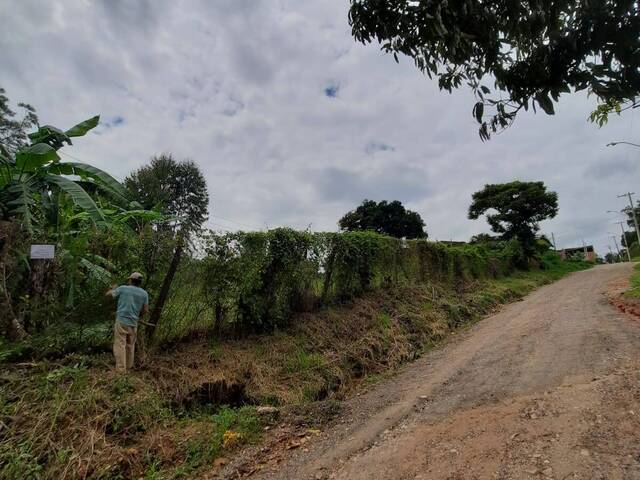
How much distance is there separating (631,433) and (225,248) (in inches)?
226

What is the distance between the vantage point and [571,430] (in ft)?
10.6

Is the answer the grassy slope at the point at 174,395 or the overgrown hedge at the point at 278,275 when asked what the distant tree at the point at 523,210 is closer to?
the overgrown hedge at the point at 278,275

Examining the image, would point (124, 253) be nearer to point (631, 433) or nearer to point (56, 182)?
point (56, 182)

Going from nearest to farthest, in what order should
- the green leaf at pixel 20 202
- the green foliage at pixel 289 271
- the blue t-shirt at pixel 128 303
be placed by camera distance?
the blue t-shirt at pixel 128 303 → the green leaf at pixel 20 202 → the green foliage at pixel 289 271

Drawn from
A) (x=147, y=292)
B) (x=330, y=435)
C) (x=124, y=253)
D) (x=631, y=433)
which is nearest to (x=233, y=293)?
(x=147, y=292)

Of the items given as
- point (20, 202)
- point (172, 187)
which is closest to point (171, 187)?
point (172, 187)

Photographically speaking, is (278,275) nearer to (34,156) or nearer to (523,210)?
(34,156)

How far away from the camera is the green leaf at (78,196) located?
23.3ft

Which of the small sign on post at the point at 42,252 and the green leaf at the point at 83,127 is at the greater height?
the green leaf at the point at 83,127

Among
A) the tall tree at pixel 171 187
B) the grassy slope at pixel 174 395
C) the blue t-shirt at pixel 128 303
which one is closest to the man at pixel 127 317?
the blue t-shirt at pixel 128 303

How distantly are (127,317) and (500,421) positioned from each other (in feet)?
15.9

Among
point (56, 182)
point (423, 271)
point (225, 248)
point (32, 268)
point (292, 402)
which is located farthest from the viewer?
point (423, 271)

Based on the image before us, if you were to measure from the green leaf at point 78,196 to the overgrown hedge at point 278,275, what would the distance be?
270 centimetres

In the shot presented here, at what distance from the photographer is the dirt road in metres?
2.93
